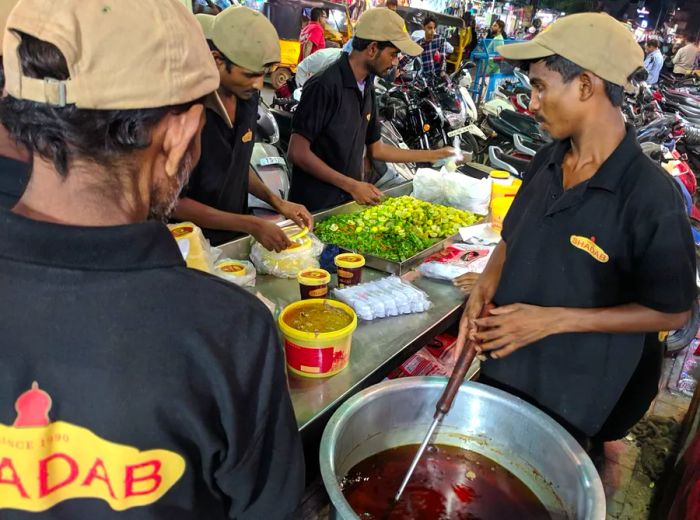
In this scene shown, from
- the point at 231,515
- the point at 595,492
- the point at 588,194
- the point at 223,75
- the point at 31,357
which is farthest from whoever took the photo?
the point at 223,75

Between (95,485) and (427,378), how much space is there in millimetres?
950

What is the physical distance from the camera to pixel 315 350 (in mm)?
1528

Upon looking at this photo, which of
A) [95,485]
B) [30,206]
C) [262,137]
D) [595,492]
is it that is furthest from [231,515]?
[262,137]

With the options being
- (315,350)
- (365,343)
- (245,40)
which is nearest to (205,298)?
(315,350)

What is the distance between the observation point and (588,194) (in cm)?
157

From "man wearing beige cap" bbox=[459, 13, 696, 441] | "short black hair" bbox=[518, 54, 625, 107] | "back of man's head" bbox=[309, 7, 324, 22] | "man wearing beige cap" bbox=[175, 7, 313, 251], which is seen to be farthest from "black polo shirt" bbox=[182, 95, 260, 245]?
"back of man's head" bbox=[309, 7, 324, 22]

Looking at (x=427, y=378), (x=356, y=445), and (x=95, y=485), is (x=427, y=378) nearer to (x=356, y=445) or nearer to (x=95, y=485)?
(x=356, y=445)

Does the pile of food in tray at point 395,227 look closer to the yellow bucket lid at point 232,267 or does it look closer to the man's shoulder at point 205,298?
the yellow bucket lid at point 232,267

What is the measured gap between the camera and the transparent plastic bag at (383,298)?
1.93 m

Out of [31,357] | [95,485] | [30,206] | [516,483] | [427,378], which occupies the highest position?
[30,206]

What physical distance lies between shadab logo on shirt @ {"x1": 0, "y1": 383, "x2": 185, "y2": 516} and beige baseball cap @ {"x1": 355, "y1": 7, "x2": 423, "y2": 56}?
2818 millimetres

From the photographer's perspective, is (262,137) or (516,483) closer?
(516,483)

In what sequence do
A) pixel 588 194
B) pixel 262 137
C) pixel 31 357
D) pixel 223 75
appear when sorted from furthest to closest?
pixel 262 137 → pixel 223 75 → pixel 588 194 → pixel 31 357

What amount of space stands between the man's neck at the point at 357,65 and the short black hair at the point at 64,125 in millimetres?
2645
